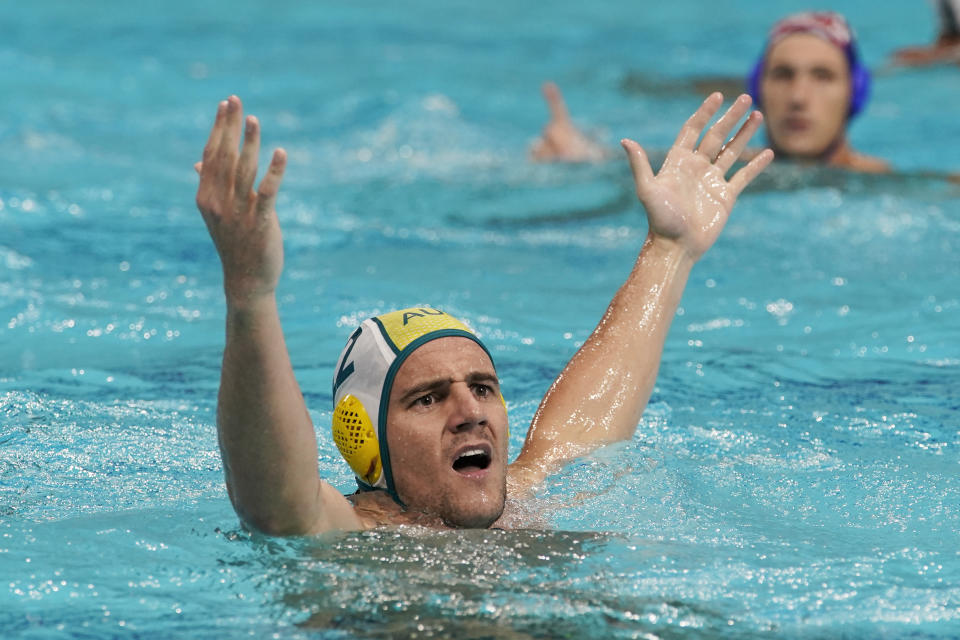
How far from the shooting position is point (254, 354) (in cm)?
259

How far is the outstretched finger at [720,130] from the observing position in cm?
395

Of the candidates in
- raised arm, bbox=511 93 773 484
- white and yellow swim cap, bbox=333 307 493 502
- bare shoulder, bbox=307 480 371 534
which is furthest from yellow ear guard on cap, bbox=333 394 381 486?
raised arm, bbox=511 93 773 484

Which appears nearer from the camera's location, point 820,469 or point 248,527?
point 248,527

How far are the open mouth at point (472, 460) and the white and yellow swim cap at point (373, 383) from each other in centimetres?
17

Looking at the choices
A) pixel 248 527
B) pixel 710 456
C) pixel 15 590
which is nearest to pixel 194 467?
pixel 15 590

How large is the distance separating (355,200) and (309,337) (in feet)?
7.44

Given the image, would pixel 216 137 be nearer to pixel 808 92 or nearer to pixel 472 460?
pixel 472 460

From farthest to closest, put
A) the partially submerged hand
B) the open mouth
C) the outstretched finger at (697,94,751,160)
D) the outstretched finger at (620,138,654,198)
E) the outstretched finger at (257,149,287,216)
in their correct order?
the partially submerged hand
the outstretched finger at (697,94,751,160)
the outstretched finger at (620,138,654,198)
the open mouth
the outstretched finger at (257,149,287,216)

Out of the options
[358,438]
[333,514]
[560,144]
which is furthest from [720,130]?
[560,144]

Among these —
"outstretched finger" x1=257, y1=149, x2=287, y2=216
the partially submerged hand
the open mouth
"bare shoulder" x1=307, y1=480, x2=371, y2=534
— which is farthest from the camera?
the partially submerged hand

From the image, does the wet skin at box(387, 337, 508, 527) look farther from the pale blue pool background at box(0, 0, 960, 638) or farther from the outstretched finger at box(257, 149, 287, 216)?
the outstretched finger at box(257, 149, 287, 216)

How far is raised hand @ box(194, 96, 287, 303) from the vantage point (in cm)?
252

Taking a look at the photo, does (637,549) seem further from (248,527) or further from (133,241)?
(133,241)

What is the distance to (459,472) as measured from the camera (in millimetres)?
3166
